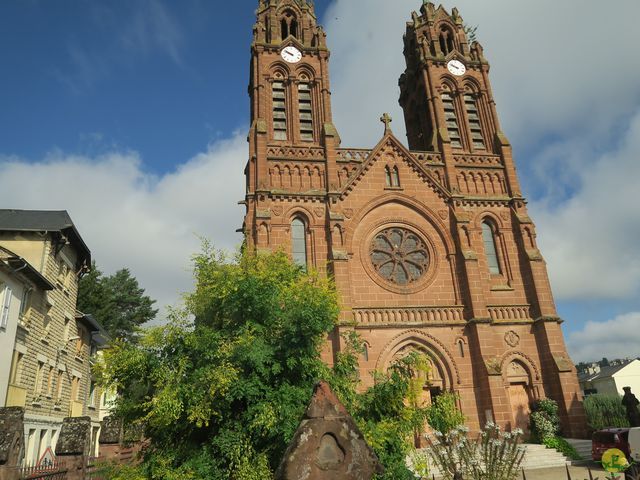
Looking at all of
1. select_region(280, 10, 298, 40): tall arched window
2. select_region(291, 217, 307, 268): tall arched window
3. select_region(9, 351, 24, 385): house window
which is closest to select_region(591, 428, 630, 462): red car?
select_region(291, 217, 307, 268): tall arched window

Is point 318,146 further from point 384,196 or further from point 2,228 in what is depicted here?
point 2,228

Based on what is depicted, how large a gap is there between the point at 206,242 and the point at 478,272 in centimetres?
1622

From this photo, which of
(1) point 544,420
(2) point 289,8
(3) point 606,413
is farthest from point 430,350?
(2) point 289,8

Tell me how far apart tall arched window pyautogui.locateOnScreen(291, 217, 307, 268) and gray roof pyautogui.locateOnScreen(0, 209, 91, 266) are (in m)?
11.0

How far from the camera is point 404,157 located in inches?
1153

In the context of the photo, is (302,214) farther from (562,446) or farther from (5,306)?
(562,446)

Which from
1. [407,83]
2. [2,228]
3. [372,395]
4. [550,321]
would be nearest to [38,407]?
[2,228]

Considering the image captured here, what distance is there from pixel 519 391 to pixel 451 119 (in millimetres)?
17629

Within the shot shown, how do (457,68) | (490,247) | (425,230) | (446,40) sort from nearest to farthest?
(425,230)
(490,247)
(457,68)
(446,40)

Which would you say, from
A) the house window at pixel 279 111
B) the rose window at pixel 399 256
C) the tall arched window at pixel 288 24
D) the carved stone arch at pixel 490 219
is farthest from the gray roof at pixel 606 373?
the tall arched window at pixel 288 24

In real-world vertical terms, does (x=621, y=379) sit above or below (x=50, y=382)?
above

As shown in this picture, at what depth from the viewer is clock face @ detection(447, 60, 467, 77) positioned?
34.0m

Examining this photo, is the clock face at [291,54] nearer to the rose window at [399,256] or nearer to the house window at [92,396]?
the rose window at [399,256]

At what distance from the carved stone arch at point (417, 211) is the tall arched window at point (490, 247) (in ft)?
7.65
